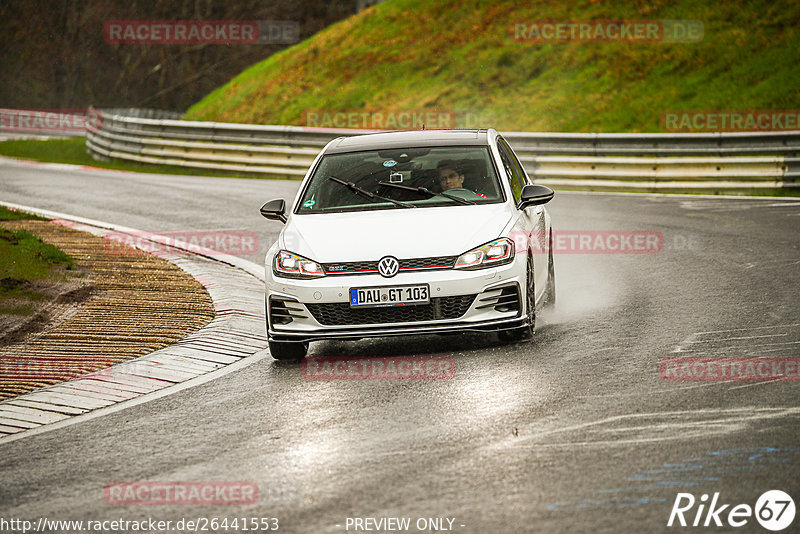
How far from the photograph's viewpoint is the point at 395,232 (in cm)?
853

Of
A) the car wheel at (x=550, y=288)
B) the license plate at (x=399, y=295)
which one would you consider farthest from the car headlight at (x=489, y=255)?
the car wheel at (x=550, y=288)

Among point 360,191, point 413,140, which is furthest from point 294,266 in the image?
point 413,140

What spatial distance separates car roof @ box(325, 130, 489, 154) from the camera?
976 centimetres

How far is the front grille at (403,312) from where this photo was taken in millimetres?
8242

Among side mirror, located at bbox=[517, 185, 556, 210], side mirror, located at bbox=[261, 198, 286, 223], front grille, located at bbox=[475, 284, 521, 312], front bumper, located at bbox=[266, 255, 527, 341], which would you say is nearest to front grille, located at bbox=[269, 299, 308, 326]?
front bumper, located at bbox=[266, 255, 527, 341]

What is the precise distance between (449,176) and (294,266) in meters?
1.65

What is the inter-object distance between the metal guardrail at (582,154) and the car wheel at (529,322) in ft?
39.8

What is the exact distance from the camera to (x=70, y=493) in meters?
5.66

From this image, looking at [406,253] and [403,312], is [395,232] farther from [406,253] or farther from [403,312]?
[403,312]

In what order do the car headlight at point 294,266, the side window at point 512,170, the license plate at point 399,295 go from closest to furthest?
the license plate at point 399,295 < the car headlight at point 294,266 < the side window at point 512,170

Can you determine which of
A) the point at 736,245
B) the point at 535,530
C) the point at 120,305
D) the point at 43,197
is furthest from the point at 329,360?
the point at 43,197

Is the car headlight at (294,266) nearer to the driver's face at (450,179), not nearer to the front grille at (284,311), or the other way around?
the front grille at (284,311)

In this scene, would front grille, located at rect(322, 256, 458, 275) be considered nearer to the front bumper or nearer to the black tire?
the front bumper

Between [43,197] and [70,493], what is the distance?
15.4 metres
